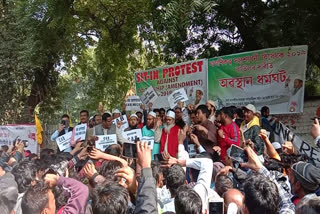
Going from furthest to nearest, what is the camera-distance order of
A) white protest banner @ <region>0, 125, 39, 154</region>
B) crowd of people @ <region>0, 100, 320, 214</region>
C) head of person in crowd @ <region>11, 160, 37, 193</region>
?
1. white protest banner @ <region>0, 125, 39, 154</region>
2. head of person in crowd @ <region>11, 160, 37, 193</region>
3. crowd of people @ <region>0, 100, 320, 214</region>

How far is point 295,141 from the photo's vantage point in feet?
20.2

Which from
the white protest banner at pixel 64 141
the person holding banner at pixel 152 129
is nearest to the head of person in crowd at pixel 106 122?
the person holding banner at pixel 152 129

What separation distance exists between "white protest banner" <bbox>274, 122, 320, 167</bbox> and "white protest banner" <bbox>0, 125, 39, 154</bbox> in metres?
6.63

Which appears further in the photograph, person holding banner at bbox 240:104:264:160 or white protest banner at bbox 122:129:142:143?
white protest banner at bbox 122:129:142:143

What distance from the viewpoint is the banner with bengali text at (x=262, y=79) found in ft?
23.3

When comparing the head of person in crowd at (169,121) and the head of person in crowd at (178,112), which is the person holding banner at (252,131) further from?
the head of person in crowd at (178,112)

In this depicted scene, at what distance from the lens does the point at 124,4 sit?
1158 cm

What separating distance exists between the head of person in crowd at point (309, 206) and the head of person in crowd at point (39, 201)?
5.61 feet

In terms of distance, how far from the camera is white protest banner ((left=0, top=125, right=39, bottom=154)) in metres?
10.4

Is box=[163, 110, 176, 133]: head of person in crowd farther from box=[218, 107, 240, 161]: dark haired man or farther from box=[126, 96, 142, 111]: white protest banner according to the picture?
box=[126, 96, 142, 111]: white protest banner

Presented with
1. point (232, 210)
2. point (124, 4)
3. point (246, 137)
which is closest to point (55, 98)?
point (124, 4)

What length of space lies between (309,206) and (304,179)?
27.3 inches

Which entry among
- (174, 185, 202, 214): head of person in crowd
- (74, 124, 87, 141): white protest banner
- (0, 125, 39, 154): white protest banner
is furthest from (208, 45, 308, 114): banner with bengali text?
(174, 185, 202, 214): head of person in crowd

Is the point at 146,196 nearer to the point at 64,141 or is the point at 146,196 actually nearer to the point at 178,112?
the point at 64,141
